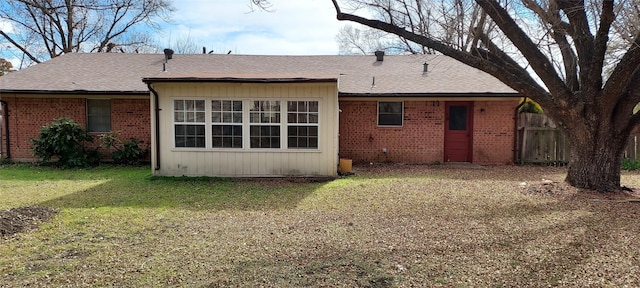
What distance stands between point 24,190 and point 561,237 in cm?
979

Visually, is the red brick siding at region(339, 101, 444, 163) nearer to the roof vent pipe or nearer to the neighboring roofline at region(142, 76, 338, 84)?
the neighboring roofline at region(142, 76, 338, 84)

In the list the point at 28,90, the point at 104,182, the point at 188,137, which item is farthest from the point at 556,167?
the point at 28,90

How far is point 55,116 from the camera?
41.3 feet

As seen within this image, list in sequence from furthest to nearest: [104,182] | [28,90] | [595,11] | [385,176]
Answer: [28,90] → [385,176] → [104,182] → [595,11]

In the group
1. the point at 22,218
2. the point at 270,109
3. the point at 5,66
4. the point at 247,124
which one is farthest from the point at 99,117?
the point at 5,66

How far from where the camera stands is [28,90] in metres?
11.9

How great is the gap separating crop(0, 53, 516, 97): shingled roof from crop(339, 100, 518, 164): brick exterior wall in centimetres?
65

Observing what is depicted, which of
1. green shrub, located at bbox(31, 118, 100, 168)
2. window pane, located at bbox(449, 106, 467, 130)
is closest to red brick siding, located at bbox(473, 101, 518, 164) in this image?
window pane, located at bbox(449, 106, 467, 130)

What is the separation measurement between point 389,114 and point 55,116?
36.1ft

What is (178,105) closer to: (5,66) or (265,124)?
(265,124)

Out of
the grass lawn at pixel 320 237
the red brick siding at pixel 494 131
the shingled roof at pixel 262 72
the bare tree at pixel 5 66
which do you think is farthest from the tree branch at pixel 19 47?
the red brick siding at pixel 494 131

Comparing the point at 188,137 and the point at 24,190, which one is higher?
the point at 188,137

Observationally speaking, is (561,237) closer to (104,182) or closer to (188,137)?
(188,137)

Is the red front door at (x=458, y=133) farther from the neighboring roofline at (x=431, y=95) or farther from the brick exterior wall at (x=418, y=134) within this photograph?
the neighboring roofline at (x=431, y=95)
